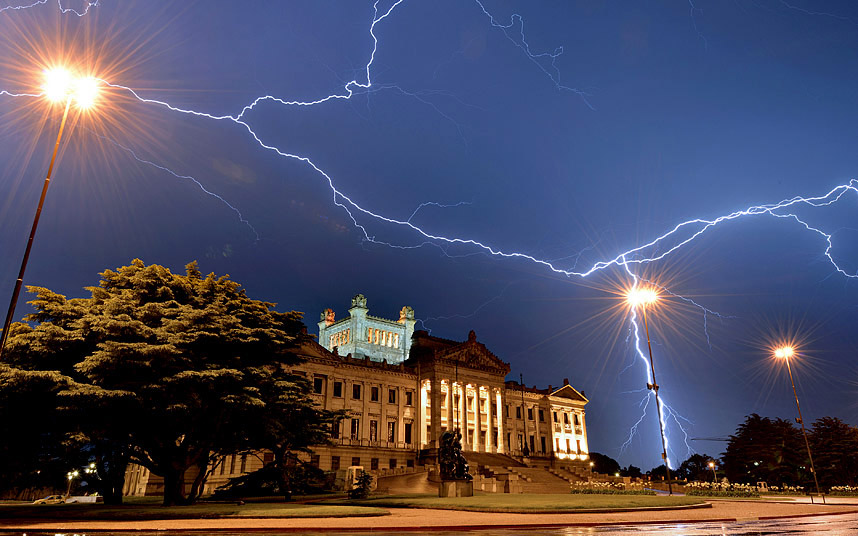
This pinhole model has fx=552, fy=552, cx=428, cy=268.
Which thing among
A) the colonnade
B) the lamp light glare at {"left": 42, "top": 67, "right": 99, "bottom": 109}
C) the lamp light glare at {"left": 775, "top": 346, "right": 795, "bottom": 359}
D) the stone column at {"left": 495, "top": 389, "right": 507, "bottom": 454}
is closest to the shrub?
the lamp light glare at {"left": 42, "top": 67, "right": 99, "bottom": 109}

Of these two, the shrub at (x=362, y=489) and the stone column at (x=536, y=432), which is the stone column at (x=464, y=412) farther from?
the shrub at (x=362, y=489)

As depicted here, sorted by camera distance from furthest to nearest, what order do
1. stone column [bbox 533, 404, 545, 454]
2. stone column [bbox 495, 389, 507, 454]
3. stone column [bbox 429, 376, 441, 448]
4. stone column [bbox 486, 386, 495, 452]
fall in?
stone column [bbox 533, 404, 545, 454]
stone column [bbox 495, 389, 507, 454]
stone column [bbox 486, 386, 495, 452]
stone column [bbox 429, 376, 441, 448]

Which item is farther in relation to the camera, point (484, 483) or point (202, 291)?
point (484, 483)

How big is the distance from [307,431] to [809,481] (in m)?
62.1

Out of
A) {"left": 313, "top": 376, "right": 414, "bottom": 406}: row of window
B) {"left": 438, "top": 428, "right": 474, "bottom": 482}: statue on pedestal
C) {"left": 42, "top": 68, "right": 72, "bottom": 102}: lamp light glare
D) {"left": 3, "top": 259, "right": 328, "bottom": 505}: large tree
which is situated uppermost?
{"left": 42, "top": 68, "right": 72, "bottom": 102}: lamp light glare

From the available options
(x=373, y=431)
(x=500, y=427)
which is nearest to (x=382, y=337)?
(x=373, y=431)

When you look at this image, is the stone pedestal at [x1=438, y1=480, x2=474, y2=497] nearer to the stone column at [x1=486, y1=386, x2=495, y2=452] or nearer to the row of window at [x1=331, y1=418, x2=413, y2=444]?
the row of window at [x1=331, y1=418, x2=413, y2=444]

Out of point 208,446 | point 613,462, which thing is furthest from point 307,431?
point 613,462

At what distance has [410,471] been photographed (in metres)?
50.7

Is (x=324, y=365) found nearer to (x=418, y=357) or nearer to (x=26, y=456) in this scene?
(x=418, y=357)

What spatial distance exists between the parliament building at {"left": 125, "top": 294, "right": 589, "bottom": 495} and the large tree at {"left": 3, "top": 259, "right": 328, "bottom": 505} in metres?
23.3

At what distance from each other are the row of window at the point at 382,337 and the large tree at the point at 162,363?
2038 inches

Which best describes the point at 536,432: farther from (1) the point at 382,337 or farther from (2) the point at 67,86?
(2) the point at 67,86

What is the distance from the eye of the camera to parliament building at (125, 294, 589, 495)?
61250 millimetres
